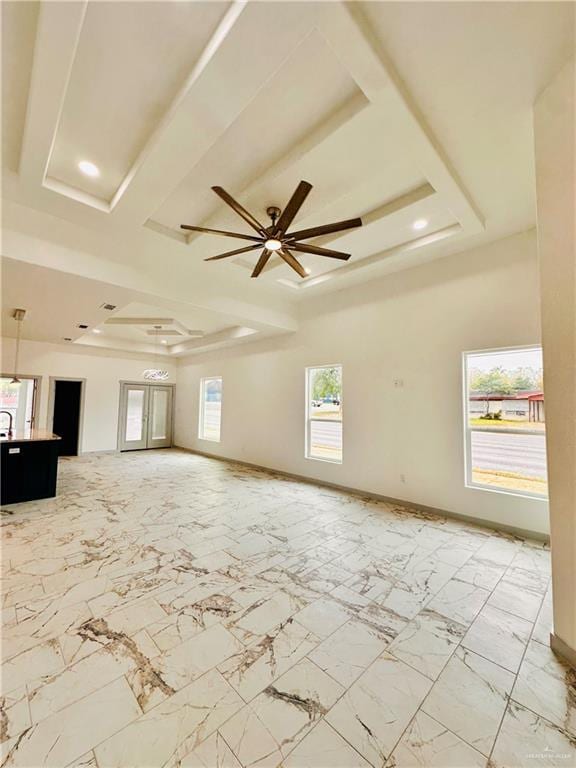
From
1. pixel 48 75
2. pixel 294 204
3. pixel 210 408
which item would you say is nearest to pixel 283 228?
pixel 294 204

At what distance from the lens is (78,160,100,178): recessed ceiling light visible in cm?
272

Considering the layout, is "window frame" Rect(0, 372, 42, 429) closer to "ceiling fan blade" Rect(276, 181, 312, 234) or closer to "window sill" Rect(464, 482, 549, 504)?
"ceiling fan blade" Rect(276, 181, 312, 234)

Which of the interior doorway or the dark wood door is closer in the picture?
the interior doorway

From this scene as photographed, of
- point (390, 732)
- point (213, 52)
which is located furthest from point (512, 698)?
point (213, 52)

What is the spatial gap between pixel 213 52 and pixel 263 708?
3.45 m

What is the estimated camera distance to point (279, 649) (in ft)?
6.17

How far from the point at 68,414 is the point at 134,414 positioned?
1.75 m

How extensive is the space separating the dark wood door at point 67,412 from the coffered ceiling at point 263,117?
21.4 feet

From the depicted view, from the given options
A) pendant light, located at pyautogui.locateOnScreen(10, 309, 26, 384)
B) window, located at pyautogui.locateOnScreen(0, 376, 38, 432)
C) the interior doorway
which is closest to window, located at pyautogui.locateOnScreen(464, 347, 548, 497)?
pendant light, located at pyautogui.locateOnScreen(10, 309, 26, 384)

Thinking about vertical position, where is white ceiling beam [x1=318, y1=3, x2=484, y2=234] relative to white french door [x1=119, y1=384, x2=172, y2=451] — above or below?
above

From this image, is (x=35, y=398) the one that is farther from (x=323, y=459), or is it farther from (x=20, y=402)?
(x=323, y=459)

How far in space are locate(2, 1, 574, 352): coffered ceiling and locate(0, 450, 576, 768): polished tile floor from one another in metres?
3.36

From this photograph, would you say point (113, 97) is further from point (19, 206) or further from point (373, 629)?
point (373, 629)

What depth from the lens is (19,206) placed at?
314cm
